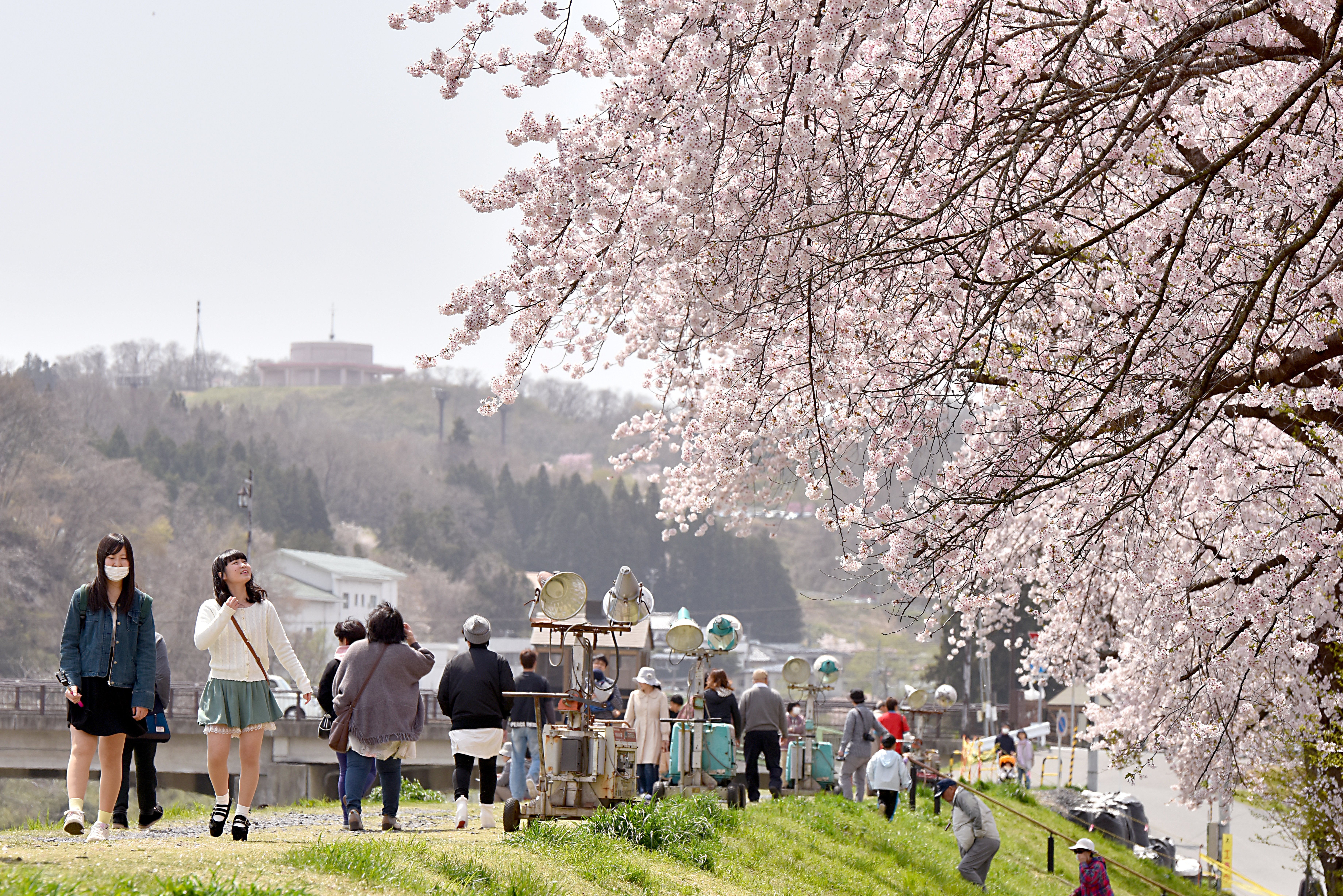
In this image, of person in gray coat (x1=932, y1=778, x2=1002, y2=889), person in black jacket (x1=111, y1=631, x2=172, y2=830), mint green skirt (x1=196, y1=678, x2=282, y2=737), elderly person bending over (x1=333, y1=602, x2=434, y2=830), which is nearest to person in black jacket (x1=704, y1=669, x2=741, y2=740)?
person in gray coat (x1=932, y1=778, x2=1002, y2=889)

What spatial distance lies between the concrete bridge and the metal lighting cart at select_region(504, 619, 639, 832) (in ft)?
95.8

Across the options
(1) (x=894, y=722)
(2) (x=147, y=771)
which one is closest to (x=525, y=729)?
(2) (x=147, y=771)

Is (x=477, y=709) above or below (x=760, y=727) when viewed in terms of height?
above

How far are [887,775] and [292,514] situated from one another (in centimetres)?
9734

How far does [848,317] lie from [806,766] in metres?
9.69

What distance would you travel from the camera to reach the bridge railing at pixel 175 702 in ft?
133

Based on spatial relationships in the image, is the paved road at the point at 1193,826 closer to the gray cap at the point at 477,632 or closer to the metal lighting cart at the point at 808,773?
the metal lighting cart at the point at 808,773

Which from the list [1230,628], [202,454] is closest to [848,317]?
[1230,628]

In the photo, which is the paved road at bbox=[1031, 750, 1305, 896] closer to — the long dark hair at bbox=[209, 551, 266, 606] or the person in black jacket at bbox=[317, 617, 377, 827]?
the person in black jacket at bbox=[317, 617, 377, 827]

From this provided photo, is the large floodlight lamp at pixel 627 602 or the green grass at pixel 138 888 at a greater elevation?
the large floodlight lamp at pixel 627 602

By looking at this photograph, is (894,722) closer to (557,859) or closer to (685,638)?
(685,638)

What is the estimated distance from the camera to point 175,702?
45344 millimetres

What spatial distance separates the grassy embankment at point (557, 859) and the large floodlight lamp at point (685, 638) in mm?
2079

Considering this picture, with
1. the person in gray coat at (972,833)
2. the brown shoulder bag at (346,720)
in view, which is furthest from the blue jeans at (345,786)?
the person in gray coat at (972,833)
